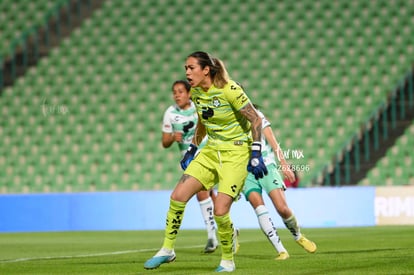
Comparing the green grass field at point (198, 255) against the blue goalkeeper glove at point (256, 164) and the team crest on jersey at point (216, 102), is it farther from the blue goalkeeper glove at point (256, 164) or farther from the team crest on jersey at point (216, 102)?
the team crest on jersey at point (216, 102)

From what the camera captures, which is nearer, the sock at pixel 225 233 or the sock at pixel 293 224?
the sock at pixel 225 233

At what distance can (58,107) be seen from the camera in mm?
23281

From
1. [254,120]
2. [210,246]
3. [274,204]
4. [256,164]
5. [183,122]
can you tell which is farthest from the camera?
[183,122]

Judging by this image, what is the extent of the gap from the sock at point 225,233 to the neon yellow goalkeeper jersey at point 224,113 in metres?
0.67

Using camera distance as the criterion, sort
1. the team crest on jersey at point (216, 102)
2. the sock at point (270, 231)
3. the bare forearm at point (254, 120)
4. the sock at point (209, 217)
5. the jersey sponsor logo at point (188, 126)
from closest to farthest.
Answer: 1. the bare forearm at point (254, 120)
2. the team crest on jersey at point (216, 102)
3. the sock at point (270, 231)
4. the sock at point (209, 217)
5. the jersey sponsor logo at point (188, 126)

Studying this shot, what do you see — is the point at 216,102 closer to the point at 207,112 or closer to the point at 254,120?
the point at 207,112

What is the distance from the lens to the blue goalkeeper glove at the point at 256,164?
7844 millimetres

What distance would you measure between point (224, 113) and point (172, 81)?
15.9 m

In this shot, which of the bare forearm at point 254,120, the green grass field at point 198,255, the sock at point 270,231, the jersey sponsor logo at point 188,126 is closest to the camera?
the bare forearm at point 254,120

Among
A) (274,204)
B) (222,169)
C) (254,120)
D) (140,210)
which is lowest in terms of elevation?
(140,210)

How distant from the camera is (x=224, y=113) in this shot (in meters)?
8.18

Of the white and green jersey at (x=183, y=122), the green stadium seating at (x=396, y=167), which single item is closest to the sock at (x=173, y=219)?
the white and green jersey at (x=183, y=122)

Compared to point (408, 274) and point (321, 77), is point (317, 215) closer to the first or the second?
point (321, 77)

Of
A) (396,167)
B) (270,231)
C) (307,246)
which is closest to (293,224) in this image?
(307,246)
